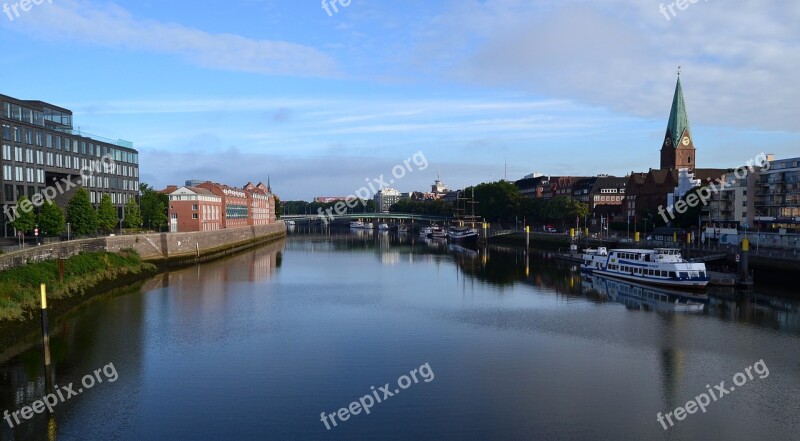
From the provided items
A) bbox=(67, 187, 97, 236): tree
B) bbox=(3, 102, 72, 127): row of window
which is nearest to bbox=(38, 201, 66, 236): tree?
bbox=(67, 187, 97, 236): tree

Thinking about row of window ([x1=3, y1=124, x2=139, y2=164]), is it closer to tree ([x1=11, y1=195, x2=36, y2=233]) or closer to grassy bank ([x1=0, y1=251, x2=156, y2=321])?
tree ([x1=11, y1=195, x2=36, y2=233])

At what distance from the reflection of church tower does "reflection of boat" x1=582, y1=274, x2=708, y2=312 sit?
2687 inches

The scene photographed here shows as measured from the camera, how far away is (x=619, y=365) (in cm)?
2231

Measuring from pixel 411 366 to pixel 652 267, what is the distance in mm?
29801

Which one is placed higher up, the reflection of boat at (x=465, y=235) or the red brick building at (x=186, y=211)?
the red brick building at (x=186, y=211)

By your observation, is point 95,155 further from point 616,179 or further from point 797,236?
point 616,179

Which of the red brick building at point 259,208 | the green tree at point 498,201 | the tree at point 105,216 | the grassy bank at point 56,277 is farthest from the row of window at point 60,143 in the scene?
the green tree at point 498,201

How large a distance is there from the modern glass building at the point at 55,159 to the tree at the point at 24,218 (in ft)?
11.4

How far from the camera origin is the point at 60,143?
191 ft

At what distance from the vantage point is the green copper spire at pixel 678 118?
107062 mm

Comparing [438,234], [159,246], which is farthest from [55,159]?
[438,234]

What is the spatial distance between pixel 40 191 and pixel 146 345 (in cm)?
3831

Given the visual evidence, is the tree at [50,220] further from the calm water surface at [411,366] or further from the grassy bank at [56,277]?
the calm water surface at [411,366]

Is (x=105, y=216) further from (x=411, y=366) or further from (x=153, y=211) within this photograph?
(x=411, y=366)
